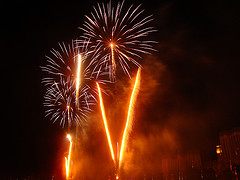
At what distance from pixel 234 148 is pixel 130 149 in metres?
10.8

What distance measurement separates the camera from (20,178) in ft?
80.1

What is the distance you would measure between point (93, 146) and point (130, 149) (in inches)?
217

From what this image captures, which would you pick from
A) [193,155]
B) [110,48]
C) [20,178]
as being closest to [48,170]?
[20,178]

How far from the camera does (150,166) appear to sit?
68.3 ft

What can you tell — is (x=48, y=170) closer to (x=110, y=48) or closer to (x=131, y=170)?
(x=131, y=170)

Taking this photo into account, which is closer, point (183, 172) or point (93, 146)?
point (183, 172)

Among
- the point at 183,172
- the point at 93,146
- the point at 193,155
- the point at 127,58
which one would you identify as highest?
the point at 127,58

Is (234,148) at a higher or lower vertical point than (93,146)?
lower

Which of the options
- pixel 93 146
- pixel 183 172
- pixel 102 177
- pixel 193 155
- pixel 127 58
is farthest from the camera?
pixel 93 146

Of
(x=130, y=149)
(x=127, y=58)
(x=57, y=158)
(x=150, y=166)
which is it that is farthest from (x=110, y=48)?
(x=57, y=158)

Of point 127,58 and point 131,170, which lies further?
point 131,170

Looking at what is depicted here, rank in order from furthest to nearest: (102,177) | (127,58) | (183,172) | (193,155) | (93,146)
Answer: (93,146), (102,177), (193,155), (183,172), (127,58)

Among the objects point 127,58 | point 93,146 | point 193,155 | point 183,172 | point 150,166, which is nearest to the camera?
point 127,58

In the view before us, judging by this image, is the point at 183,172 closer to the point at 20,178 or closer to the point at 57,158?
the point at 20,178
